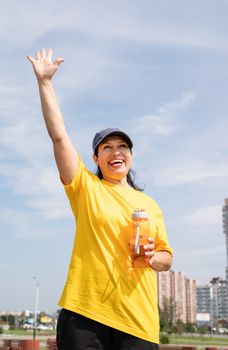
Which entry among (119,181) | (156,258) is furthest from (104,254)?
(119,181)

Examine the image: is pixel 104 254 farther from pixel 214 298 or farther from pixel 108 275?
pixel 214 298

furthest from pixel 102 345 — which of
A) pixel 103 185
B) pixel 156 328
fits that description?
pixel 103 185

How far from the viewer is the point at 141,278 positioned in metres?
2.79

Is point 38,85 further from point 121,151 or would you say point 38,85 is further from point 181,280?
point 181,280

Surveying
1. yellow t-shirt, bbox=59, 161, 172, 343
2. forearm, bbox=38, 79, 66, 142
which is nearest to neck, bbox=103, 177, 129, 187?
yellow t-shirt, bbox=59, 161, 172, 343

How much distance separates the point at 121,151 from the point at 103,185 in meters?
0.25

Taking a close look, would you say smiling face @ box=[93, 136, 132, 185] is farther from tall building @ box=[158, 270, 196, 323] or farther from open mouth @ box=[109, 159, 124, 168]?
tall building @ box=[158, 270, 196, 323]

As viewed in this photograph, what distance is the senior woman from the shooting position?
2676mm

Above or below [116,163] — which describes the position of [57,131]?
above

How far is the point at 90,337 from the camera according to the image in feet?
8.60

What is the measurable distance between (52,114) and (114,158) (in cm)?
47

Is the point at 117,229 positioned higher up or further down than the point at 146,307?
higher up

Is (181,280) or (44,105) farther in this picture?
(181,280)

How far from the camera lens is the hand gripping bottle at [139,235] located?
2713mm
